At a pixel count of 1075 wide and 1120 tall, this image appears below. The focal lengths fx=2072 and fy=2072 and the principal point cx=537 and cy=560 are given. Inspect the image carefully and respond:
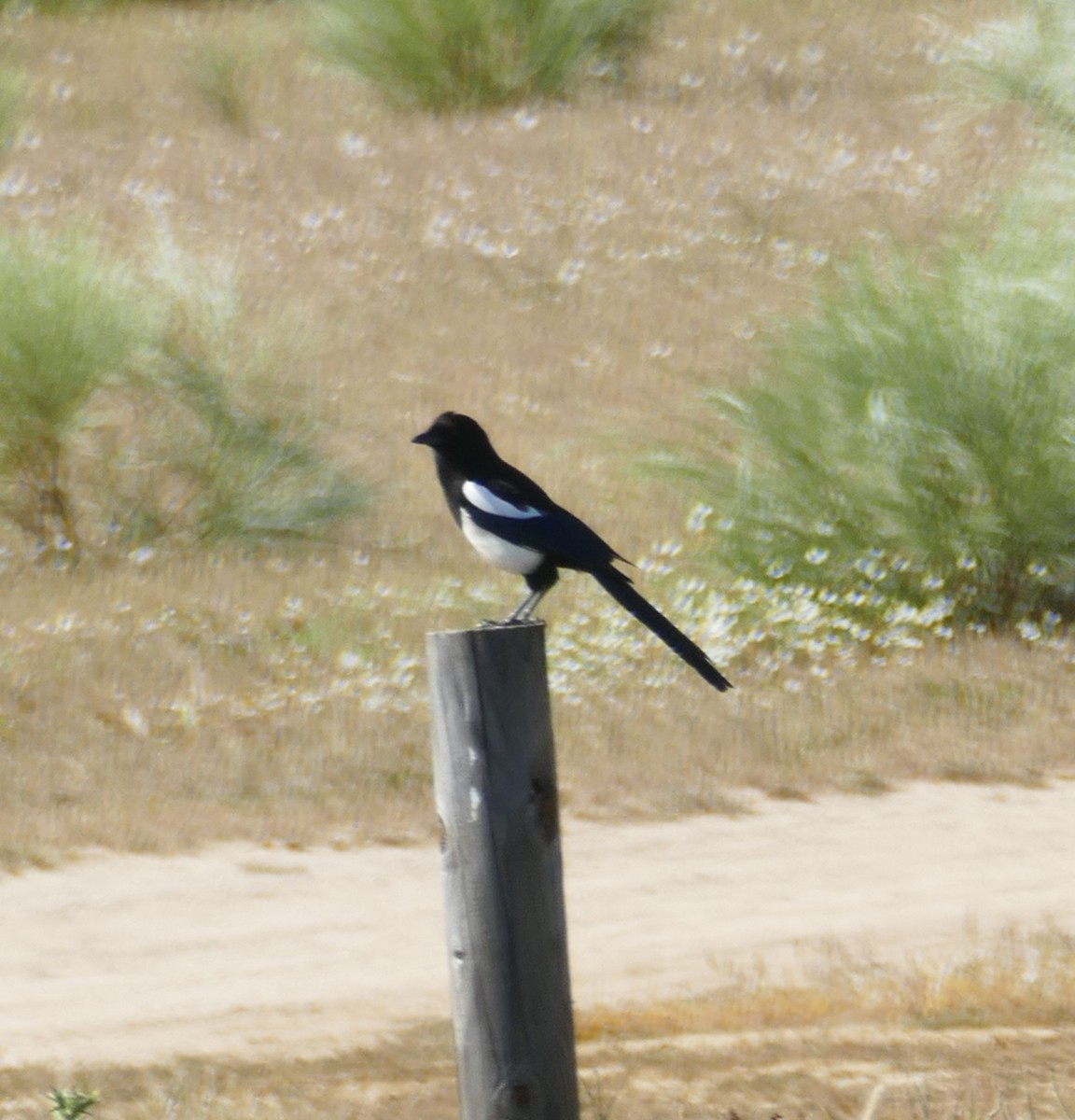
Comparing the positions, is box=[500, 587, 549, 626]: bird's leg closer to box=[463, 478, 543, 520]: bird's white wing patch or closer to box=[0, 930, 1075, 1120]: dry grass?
box=[463, 478, 543, 520]: bird's white wing patch

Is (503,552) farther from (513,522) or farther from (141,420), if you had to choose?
(141,420)

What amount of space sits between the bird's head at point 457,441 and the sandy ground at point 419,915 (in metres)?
1.65

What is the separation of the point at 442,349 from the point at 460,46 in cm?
652

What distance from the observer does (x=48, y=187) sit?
1931cm

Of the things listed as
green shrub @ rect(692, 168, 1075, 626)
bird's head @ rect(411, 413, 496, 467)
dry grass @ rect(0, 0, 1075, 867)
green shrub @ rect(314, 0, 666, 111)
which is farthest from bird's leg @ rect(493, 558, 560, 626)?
green shrub @ rect(314, 0, 666, 111)

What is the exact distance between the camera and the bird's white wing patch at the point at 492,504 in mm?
4855

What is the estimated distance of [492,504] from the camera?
490cm

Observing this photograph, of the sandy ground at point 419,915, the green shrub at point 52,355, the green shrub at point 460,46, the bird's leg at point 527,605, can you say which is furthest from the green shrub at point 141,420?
the green shrub at point 460,46

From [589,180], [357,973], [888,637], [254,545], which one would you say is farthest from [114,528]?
[589,180]

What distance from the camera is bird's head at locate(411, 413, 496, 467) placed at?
16.4 ft

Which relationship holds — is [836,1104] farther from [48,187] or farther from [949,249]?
[48,187]

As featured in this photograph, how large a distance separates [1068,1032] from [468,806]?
2.20 meters

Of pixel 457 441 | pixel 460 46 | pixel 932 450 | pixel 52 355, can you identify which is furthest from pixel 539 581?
pixel 460 46

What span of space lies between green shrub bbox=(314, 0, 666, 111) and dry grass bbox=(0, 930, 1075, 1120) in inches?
687
